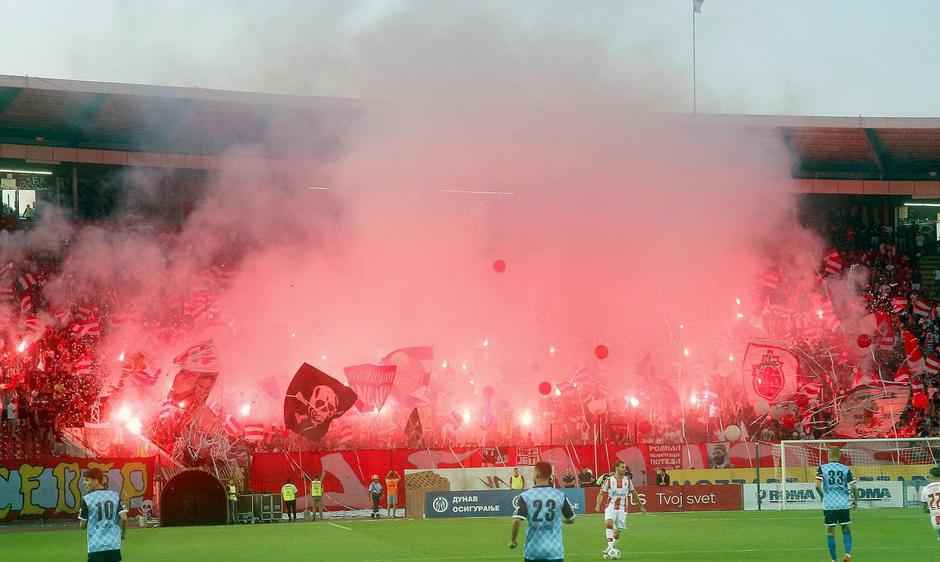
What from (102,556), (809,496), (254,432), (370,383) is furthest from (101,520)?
(370,383)

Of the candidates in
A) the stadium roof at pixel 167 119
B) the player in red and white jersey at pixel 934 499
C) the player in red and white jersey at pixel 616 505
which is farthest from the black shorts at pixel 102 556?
the stadium roof at pixel 167 119

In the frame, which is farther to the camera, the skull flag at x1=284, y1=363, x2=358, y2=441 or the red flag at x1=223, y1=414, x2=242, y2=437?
the skull flag at x1=284, y1=363, x2=358, y2=441

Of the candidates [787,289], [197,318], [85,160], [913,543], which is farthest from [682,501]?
[85,160]

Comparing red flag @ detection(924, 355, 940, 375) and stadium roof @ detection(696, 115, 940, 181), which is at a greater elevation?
stadium roof @ detection(696, 115, 940, 181)

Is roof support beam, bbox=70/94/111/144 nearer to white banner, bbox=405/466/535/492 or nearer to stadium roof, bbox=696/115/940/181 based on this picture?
white banner, bbox=405/466/535/492

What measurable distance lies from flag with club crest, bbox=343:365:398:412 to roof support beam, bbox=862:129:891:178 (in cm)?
2147

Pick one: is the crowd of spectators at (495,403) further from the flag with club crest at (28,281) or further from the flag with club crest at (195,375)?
the flag with club crest at (195,375)

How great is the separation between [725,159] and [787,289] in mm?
5856

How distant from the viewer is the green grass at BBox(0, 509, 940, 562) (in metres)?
19.7

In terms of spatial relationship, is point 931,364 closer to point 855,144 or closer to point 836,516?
point 855,144

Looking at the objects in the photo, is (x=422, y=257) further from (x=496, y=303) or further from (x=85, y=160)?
(x=85, y=160)

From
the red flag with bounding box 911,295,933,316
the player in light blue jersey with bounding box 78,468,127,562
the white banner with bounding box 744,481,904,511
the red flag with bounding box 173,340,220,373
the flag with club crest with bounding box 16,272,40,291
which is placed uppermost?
the flag with club crest with bounding box 16,272,40,291

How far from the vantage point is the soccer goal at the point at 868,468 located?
107ft

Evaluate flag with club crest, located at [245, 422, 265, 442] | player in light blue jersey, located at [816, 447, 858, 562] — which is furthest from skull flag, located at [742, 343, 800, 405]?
player in light blue jersey, located at [816, 447, 858, 562]
